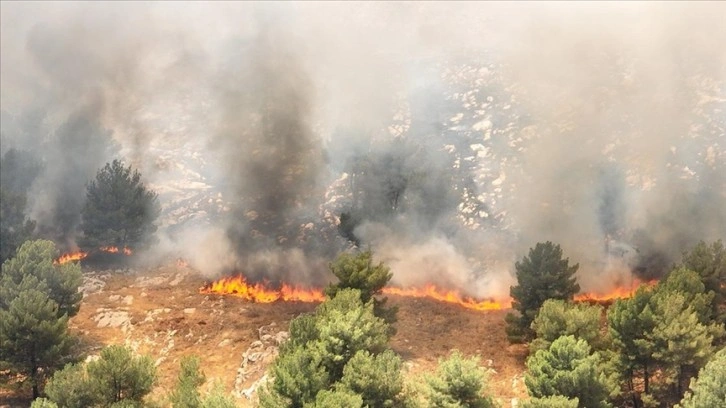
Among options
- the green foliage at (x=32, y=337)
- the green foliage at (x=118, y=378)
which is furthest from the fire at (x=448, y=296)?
the green foliage at (x=32, y=337)

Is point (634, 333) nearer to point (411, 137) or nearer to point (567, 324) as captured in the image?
point (567, 324)

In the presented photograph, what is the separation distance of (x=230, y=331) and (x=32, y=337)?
1157 cm

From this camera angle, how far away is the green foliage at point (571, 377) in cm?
2522

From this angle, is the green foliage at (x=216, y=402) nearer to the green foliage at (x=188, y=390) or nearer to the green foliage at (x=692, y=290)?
the green foliage at (x=188, y=390)

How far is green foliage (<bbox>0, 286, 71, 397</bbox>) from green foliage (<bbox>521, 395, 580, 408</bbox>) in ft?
78.2

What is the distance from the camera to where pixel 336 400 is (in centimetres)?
2384

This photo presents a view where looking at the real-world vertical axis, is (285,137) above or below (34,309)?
above

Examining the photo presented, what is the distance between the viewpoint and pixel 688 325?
27.2 metres

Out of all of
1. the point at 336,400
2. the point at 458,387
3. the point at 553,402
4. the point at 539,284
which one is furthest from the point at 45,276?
the point at 539,284

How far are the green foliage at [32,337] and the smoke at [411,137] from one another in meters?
16.5

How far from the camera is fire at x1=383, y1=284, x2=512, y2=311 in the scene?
139 feet

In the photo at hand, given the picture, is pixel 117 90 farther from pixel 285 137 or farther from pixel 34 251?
pixel 34 251

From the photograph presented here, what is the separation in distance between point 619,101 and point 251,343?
38.1 metres

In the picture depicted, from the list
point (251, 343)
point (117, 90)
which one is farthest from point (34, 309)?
point (117, 90)
